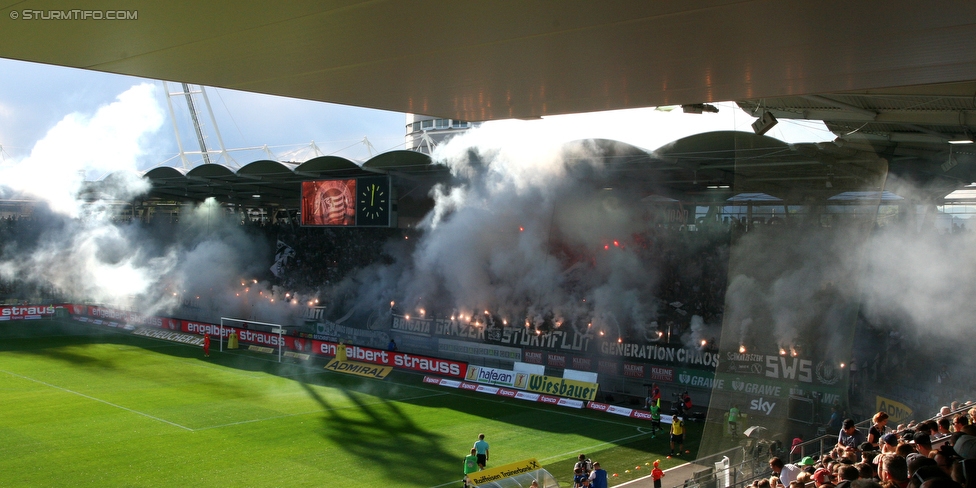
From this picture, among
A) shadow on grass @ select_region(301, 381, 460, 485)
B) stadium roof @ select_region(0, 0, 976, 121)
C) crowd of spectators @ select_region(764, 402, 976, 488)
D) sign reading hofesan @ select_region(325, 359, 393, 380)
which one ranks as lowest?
shadow on grass @ select_region(301, 381, 460, 485)

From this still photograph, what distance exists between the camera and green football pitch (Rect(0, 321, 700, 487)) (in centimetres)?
1496

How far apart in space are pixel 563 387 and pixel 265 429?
9069 millimetres

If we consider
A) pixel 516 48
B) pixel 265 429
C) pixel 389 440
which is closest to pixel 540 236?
pixel 389 440

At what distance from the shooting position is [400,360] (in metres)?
27.2

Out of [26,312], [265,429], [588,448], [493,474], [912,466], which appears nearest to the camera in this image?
[912,466]

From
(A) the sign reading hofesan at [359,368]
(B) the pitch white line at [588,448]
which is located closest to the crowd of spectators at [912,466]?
(B) the pitch white line at [588,448]

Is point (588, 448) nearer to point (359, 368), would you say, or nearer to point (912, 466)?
point (359, 368)

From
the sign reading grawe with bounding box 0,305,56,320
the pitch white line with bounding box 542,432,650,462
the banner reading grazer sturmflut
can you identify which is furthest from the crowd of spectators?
the sign reading grawe with bounding box 0,305,56,320

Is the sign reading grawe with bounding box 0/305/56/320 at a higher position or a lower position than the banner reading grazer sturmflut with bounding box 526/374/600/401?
higher

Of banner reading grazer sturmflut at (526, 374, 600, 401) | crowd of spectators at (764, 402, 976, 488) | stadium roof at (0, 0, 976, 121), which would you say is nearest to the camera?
crowd of spectators at (764, 402, 976, 488)

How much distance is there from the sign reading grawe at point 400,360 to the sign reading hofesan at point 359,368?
0.38m

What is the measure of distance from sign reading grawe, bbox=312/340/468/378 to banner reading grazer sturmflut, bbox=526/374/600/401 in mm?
3034

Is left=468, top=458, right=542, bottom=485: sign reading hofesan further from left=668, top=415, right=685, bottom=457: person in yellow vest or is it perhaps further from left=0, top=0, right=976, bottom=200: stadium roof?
left=0, top=0, right=976, bottom=200: stadium roof

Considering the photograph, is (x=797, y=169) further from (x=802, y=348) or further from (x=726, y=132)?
(x=726, y=132)
